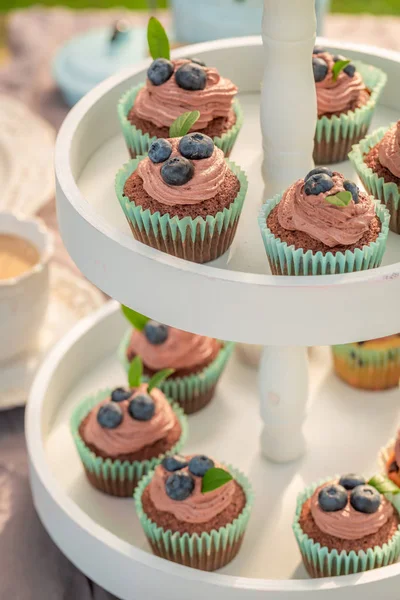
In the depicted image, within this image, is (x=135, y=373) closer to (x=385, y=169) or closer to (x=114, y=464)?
(x=114, y=464)

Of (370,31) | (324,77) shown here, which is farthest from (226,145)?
(370,31)

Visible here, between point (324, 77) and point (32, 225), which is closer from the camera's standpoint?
point (324, 77)

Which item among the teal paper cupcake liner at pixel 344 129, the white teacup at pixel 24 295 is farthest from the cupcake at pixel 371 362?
the white teacup at pixel 24 295

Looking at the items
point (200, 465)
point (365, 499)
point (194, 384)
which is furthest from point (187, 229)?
point (194, 384)

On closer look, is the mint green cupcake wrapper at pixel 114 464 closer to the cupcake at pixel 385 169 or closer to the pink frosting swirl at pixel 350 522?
the pink frosting swirl at pixel 350 522

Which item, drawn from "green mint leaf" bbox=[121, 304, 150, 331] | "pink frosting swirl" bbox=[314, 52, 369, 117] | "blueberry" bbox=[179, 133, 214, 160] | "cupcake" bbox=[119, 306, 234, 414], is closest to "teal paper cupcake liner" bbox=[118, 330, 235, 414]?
"cupcake" bbox=[119, 306, 234, 414]

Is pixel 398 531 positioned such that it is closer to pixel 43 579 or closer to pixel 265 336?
pixel 265 336

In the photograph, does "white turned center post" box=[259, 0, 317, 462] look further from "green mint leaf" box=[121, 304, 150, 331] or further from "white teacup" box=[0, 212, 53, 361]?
"white teacup" box=[0, 212, 53, 361]
